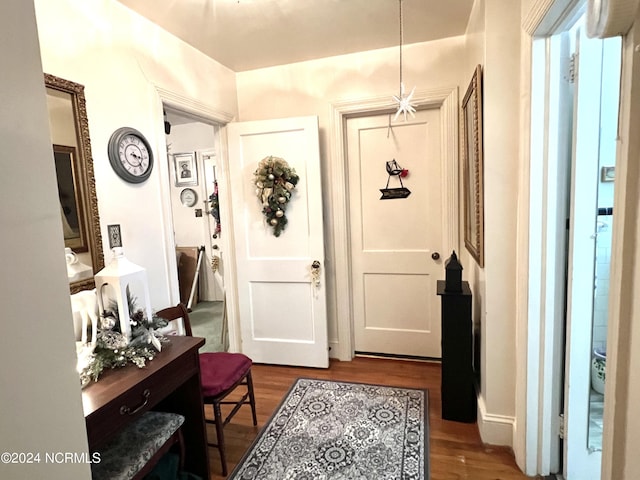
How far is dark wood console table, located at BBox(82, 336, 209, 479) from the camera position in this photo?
116cm

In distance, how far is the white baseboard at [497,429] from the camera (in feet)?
6.17

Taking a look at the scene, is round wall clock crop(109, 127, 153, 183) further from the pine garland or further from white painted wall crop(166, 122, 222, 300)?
white painted wall crop(166, 122, 222, 300)

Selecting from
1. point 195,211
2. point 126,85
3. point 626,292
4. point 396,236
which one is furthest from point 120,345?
point 195,211

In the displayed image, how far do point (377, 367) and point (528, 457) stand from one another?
1302 millimetres

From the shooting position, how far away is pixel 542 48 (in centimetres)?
145

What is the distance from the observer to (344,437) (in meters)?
1.98

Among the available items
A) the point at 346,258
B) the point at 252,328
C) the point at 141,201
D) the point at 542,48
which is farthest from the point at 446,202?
the point at 141,201

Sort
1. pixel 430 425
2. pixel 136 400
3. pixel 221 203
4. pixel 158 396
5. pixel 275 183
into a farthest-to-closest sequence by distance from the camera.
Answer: pixel 221 203 → pixel 275 183 → pixel 430 425 → pixel 158 396 → pixel 136 400

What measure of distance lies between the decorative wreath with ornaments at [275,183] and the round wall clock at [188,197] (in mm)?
2240

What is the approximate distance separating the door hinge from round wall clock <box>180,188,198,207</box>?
4.22 m

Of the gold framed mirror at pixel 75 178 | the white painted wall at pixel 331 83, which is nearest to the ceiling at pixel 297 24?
the white painted wall at pixel 331 83

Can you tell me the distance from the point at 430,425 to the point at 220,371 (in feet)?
4.23

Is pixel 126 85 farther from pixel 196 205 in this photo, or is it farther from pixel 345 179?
pixel 196 205

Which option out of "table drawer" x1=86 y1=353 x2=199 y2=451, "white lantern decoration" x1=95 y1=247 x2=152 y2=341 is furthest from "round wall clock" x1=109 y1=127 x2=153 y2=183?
"table drawer" x1=86 y1=353 x2=199 y2=451
